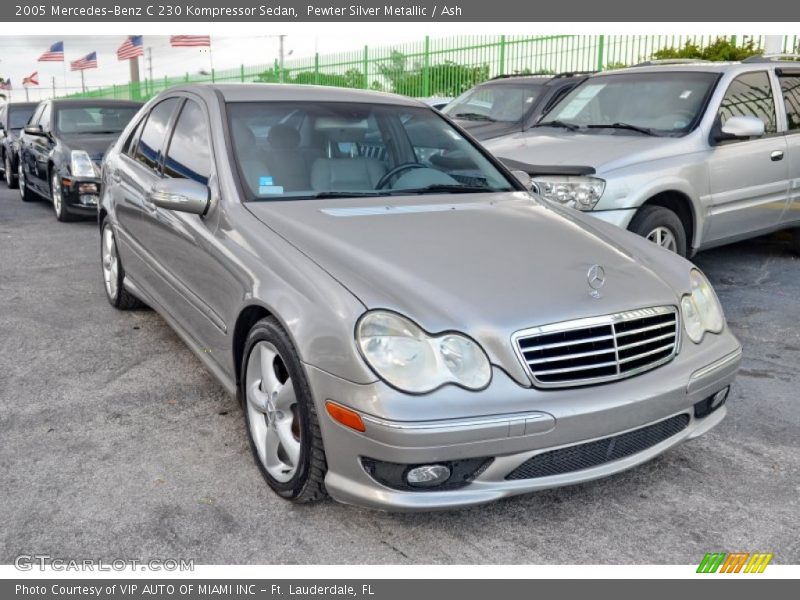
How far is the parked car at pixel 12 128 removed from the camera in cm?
1275

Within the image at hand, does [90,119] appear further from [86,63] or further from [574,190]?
[86,63]

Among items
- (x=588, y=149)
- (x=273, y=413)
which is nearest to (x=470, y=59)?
(x=588, y=149)

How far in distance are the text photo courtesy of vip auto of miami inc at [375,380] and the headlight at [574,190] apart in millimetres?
14

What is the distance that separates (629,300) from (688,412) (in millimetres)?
484

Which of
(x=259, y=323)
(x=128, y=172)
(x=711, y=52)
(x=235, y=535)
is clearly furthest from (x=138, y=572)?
(x=711, y=52)

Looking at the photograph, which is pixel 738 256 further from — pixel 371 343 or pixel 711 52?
pixel 711 52

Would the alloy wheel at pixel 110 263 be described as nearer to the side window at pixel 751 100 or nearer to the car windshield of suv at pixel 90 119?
the side window at pixel 751 100

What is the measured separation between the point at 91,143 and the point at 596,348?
780 centimetres

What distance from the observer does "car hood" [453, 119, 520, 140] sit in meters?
8.70

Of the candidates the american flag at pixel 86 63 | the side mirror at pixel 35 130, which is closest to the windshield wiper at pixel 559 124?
the side mirror at pixel 35 130

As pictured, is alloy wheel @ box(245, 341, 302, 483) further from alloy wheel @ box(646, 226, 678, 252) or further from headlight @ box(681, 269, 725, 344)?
alloy wheel @ box(646, 226, 678, 252)

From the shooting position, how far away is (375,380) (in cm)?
247

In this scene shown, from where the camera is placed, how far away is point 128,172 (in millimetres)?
4781

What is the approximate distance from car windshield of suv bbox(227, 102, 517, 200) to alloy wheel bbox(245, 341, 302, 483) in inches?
32.1
